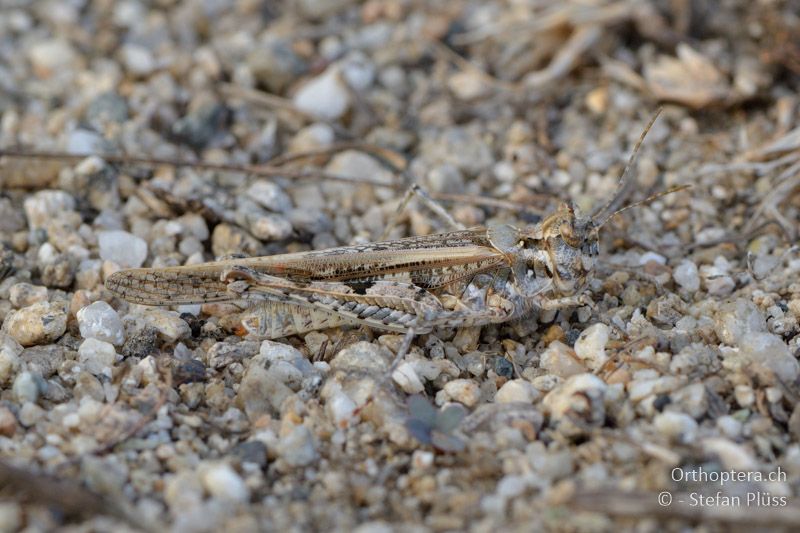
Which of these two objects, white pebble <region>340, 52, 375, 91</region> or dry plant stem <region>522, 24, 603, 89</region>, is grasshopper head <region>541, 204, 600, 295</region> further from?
white pebble <region>340, 52, 375, 91</region>

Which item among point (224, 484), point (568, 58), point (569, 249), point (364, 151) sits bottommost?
point (224, 484)

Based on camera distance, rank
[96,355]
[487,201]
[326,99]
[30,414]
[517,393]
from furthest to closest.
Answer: [326,99], [487,201], [96,355], [517,393], [30,414]

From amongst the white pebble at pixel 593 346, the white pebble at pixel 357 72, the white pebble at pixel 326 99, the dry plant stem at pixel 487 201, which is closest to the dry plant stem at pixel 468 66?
the white pebble at pixel 357 72

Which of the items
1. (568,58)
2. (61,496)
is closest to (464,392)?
(61,496)

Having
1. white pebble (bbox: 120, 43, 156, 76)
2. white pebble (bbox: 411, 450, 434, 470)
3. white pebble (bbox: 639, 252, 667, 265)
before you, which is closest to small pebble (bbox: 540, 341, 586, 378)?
white pebble (bbox: 411, 450, 434, 470)

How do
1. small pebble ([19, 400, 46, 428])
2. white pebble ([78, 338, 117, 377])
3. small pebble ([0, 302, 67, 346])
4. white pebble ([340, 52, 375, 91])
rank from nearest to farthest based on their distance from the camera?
small pebble ([19, 400, 46, 428]) → white pebble ([78, 338, 117, 377]) → small pebble ([0, 302, 67, 346]) → white pebble ([340, 52, 375, 91])

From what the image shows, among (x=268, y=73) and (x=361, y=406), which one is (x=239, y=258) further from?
(x=268, y=73)

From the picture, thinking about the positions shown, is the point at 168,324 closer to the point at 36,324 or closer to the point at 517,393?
the point at 36,324

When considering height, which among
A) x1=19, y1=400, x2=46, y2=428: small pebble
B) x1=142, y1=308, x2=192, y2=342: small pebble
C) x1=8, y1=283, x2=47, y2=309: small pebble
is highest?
x1=8, y1=283, x2=47, y2=309: small pebble

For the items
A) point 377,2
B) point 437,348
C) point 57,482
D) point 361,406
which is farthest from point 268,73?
point 57,482
